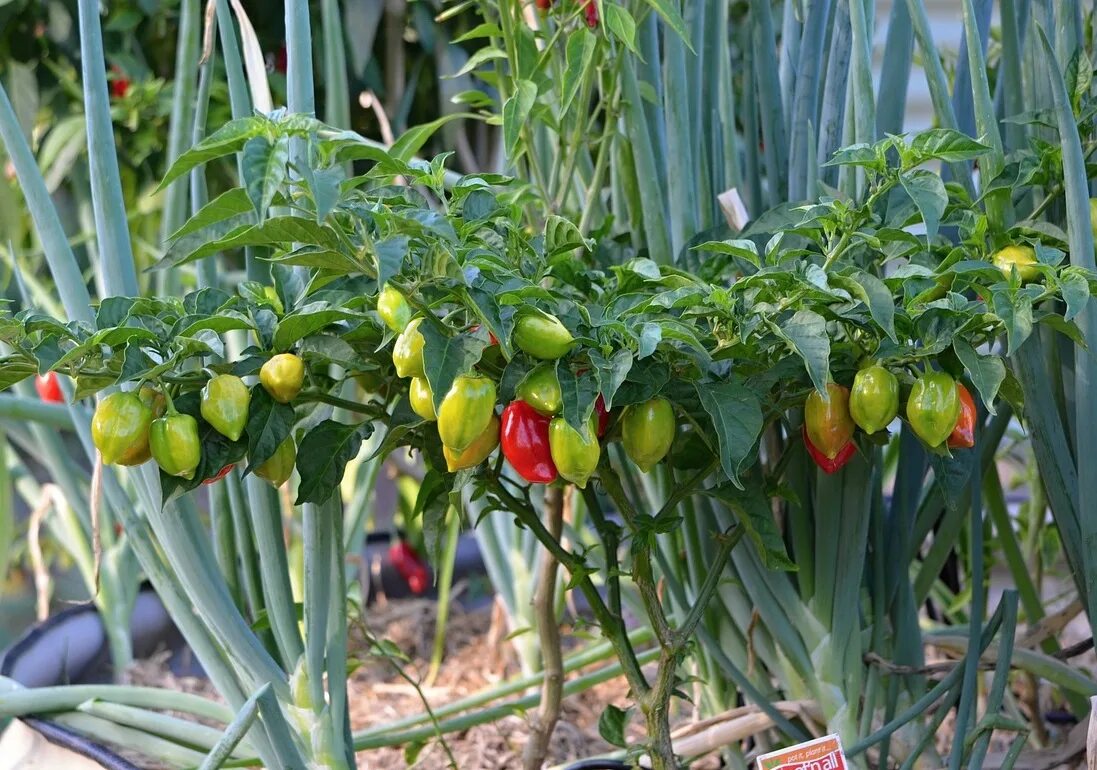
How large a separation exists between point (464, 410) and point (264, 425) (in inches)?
4.4

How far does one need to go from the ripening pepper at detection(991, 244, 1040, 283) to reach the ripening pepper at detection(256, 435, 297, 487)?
348 millimetres

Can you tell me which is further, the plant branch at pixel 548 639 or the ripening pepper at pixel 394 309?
the plant branch at pixel 548 639

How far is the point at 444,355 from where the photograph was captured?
39 cm

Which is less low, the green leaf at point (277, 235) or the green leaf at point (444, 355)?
the green leaf at point (277, 235)

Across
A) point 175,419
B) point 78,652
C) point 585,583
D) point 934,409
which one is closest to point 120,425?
point 175,419

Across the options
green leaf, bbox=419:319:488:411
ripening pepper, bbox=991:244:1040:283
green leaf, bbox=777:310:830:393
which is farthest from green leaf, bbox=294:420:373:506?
ripening pepper, bbox=991:244:1040:283

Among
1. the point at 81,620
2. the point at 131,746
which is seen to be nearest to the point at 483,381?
the point at 131,746

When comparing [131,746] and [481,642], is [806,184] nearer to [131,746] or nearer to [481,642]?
[131,746]

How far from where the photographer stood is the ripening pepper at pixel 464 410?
1.30ft

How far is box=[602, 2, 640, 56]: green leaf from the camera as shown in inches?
20.3

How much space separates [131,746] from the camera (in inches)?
26.9

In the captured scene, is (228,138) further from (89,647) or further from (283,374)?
(89,647)

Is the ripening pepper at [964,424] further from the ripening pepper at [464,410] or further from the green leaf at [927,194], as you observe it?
the ripening pepper at [464,410]

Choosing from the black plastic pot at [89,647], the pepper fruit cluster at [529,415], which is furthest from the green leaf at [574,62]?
the black plastic pot at [89,647]
